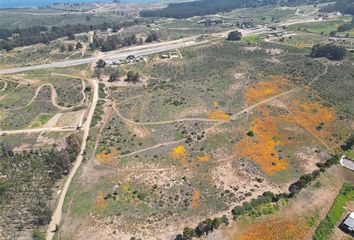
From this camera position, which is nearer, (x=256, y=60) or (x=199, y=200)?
(x=199, y=200)

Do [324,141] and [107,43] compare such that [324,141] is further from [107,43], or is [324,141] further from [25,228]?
[107,43]

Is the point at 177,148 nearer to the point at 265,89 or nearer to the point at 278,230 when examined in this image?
the point at 278,230

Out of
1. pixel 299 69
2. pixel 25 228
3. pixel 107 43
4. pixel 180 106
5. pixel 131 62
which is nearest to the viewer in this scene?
pixel 25 228

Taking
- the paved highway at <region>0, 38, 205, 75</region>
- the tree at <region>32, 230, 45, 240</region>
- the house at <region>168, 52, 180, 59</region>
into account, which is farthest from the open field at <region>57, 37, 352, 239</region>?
the paved highway at <region>0, 38, 205, 75</region>

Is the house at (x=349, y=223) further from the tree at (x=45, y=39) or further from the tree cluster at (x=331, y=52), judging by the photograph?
the tree at (x=45, y=39)

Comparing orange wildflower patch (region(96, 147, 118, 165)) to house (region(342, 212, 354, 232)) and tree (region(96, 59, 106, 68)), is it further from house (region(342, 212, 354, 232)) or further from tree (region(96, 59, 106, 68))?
tree (region(96, 59, 106, 68))

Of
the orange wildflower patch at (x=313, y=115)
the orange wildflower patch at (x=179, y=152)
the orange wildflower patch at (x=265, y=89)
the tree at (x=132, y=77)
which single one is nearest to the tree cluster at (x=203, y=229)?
the orange wildflower patch at (x=179, y=152)

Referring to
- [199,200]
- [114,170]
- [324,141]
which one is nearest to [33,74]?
[114,170]
